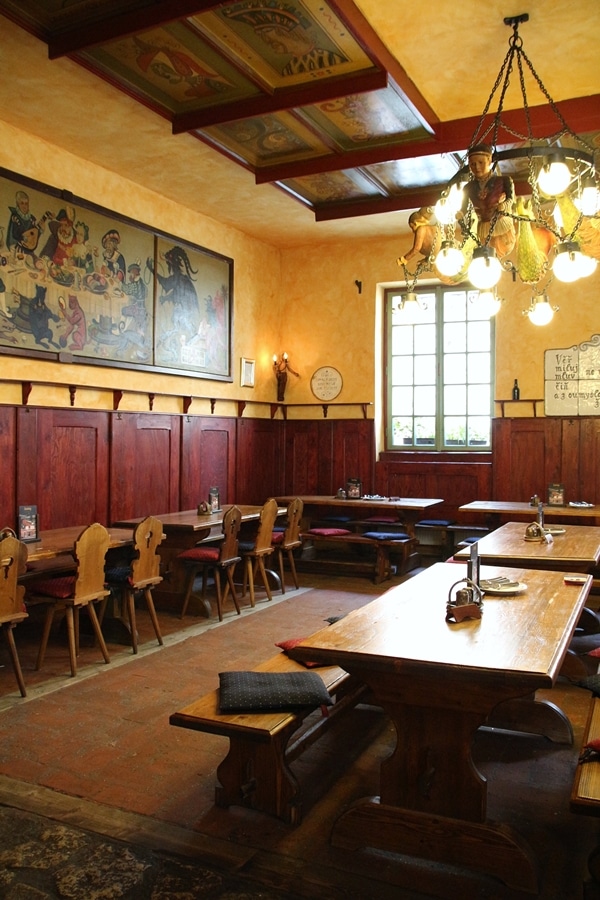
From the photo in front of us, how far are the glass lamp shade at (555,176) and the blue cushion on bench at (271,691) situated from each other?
2.79 m

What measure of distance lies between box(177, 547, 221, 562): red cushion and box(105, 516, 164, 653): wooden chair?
0.79 metres

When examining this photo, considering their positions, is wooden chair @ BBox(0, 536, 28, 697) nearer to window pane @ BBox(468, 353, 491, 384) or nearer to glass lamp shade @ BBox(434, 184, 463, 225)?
A: glass lamp shade @ BBox(434, 184, 463, 225)

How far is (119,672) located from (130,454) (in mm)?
2754

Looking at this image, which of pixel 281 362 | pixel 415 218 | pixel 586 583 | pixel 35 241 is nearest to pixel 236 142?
pixel 35 241

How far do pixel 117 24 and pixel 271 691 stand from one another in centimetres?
415

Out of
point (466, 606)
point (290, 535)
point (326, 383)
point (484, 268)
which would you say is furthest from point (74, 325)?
point (466, 606)

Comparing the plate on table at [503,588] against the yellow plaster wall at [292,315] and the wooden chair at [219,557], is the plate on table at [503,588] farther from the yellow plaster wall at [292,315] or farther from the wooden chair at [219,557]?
the yellow plaster wall at [292,315]

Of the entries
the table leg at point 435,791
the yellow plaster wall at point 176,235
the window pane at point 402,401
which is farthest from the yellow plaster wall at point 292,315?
the table leg at point 435,791

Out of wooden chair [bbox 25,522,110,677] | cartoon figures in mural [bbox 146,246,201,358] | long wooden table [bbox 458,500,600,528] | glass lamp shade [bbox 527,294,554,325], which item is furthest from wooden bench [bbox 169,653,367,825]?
cartoon figures in mural [bbox 146,246,201,358]

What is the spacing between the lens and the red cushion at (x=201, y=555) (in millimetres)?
6340

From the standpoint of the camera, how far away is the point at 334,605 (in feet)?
22.8

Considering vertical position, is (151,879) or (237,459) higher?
(237,459)

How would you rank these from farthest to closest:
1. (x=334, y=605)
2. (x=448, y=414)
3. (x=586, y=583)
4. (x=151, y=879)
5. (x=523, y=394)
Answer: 1. (x=448, y=414)
2. (x=523, y=394)
3. (x=334, y=605)
4. (x=586, y=583)
5. (x=151, y=879)

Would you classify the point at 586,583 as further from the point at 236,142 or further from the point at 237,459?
the point at 237,459
